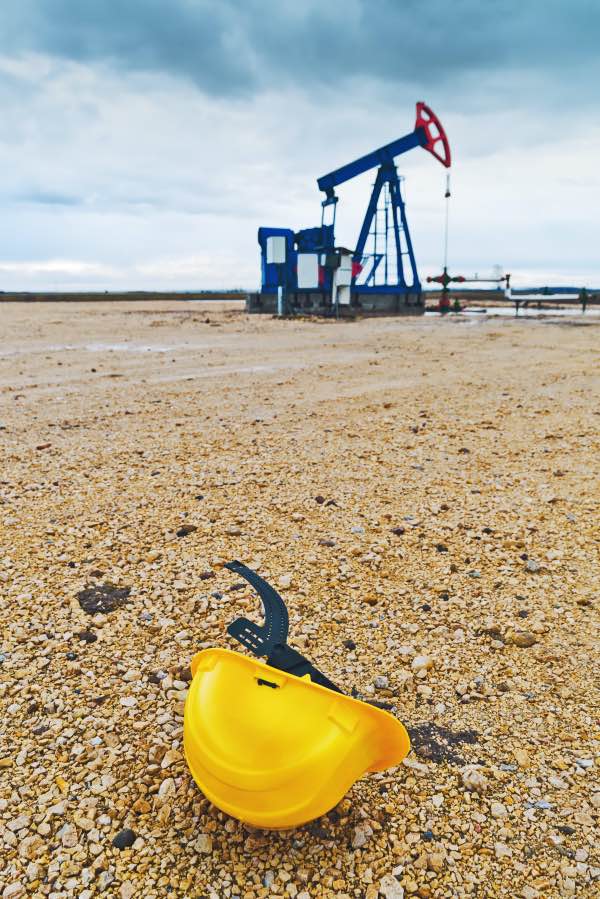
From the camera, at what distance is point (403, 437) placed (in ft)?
18.6

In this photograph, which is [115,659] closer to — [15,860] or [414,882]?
[15,860]

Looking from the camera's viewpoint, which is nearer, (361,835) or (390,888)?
(390,888)

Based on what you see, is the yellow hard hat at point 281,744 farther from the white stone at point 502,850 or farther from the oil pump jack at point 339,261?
the oil pump jack at point 339,261

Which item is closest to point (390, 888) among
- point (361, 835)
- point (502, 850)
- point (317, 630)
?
point (361, 835)

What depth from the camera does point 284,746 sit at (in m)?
1.45

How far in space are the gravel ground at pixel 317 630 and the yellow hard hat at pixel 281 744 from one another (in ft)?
0.76

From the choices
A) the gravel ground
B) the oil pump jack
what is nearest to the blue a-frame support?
the oil pump jack

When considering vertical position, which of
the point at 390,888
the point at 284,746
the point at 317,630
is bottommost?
the point at 390,888

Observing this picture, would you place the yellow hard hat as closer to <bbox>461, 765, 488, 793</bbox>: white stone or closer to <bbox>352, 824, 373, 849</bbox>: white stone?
<bbox>352, 824, 373, 849</bbox>: white stone

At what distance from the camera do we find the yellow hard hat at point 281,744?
144 cm

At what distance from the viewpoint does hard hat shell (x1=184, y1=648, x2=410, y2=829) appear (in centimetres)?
144

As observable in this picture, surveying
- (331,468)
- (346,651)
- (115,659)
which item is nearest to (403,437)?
(331,468)

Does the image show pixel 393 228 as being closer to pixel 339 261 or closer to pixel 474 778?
pixel 339 261

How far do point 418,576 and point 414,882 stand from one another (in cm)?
165
